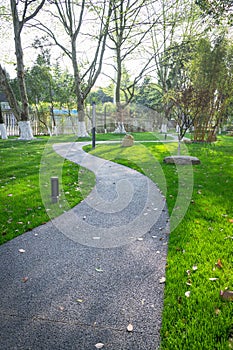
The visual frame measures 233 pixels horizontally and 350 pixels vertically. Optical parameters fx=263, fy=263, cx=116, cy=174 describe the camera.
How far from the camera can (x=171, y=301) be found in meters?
2.28

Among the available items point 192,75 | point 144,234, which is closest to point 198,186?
point 144,234

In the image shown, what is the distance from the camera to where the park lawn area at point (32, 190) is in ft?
13.3

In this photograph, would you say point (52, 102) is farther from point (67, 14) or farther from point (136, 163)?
point (136, 163)

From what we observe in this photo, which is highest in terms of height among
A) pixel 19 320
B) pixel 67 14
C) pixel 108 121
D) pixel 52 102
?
pixel 67 14

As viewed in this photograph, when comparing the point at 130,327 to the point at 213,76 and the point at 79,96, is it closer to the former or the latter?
the point at 213,76

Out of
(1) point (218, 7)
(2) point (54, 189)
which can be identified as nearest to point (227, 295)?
(2) point (54, 189)

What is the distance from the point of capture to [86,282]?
2.58 meters

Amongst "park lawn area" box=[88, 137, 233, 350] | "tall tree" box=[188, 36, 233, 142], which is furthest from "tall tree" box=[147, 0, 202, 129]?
"park lawn area" box=[88, 137, 233, 350]

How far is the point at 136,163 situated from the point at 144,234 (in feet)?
18.8

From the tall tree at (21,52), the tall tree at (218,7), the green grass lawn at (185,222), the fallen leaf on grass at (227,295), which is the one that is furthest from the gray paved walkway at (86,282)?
the tall tree at (21,52)

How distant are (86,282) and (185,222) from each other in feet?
6.58

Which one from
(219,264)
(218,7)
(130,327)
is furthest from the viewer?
(218,7)

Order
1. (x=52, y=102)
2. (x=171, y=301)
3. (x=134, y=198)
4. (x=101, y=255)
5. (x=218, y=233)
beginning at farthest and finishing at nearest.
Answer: (x=52, y=102) → (x=134, y=198) → (x=218, y=233) → (x=101, y=255) → (x=171, y=301)

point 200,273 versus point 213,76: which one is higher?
point 213,76
